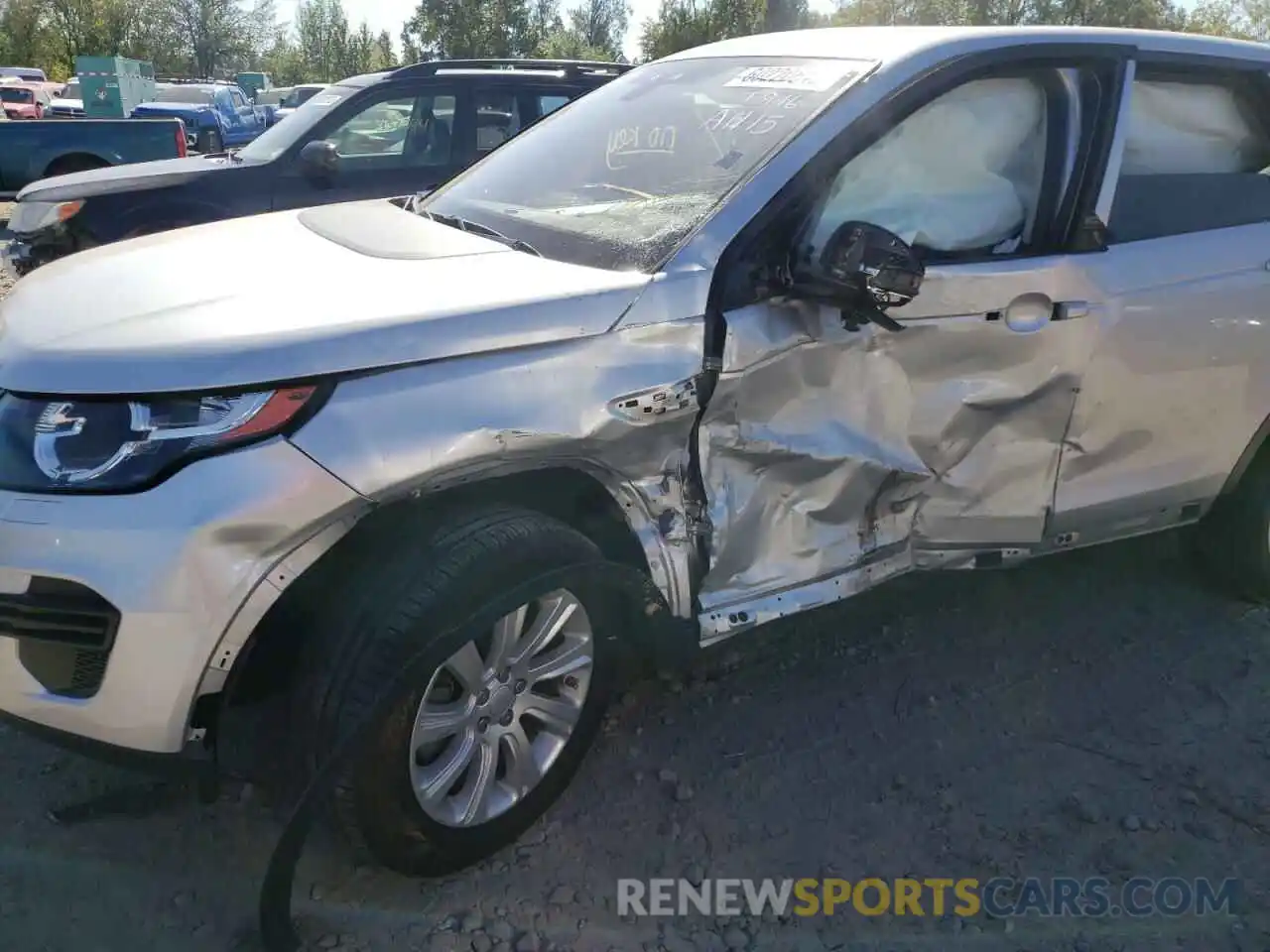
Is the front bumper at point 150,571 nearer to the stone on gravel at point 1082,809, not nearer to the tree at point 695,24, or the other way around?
the stone on gravel at point 1082,809

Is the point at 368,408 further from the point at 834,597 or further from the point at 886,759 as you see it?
the point at 886,759

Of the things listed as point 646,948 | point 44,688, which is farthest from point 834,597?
point 44,688

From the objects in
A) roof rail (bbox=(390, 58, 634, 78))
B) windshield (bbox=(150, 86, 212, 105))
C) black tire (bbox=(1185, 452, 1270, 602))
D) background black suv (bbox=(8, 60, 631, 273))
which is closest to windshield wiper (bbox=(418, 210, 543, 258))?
black tire (bbox=(1185, 452, 1270, 602))

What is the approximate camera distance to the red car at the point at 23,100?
26.4m

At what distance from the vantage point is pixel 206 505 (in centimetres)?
194

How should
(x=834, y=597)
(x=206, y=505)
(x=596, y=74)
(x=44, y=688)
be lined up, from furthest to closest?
(x=596, y=74) → (x=834, y=597) → (x=44, y=688) → (x=206, y=505)

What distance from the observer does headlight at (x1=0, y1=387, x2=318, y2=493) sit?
6.52 ft

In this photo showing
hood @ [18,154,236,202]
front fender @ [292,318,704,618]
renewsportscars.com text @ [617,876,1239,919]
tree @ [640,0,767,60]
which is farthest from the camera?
tree @ [640,0,767,60]

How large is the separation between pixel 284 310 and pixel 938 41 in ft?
6.27

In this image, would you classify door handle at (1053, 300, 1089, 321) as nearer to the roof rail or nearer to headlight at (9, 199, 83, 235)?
the roof rail

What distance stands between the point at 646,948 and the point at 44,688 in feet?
4.55

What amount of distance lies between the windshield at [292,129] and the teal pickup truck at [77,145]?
4.49 meters

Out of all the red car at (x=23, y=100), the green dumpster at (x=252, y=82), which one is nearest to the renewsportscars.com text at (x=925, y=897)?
the red car at (x=23, y=100)

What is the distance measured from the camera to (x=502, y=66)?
24.5 feet
